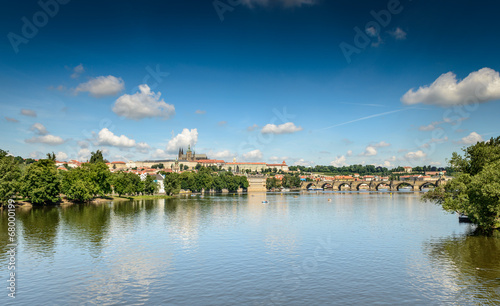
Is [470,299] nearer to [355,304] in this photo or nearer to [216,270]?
[355,304]

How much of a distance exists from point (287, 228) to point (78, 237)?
2796 centimetres

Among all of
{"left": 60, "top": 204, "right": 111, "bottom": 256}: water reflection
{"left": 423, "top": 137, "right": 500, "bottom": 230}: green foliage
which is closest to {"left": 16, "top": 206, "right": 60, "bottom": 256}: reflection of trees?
{"left": 60, "top": 204, "right": 111, "bottom": 256}: water reflection

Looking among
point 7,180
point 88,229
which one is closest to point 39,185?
point 7,180

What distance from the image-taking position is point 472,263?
3247 cm

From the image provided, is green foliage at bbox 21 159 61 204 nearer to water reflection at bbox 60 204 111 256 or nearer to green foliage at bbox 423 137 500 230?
water reflection at bbox 60 204 111 256

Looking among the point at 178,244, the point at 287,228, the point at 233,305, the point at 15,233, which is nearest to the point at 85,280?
the point at 233,305

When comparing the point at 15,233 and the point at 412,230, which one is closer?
the point at 15,233

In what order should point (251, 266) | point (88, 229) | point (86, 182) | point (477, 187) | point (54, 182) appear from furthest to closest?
point (86, 182) → point (54, 182) → point (88, 229) → point (477, 187) → point (251, 266)

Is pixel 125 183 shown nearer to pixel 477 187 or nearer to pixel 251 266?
pixel 251 266

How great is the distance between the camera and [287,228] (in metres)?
55.4

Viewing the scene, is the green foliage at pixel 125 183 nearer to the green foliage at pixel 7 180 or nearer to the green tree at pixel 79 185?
the green tree at pixel 79 185

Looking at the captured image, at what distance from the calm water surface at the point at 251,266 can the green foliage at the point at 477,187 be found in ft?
9.87

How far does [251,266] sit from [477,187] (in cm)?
2799

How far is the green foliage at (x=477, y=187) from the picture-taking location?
40.8 meters
